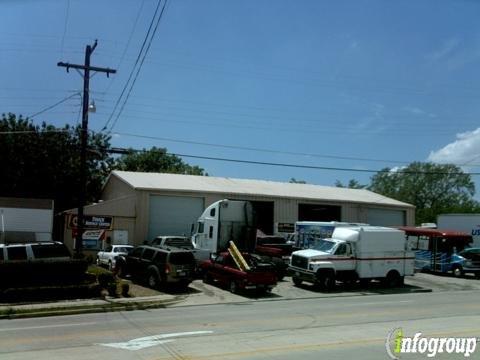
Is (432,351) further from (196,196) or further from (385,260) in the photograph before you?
(196,196)

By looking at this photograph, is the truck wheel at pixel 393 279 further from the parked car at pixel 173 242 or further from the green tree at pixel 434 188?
the green tree at pixel 434 188

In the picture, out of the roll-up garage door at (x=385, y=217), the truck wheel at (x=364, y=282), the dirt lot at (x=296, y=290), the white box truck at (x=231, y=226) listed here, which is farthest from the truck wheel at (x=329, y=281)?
the roll-up garage door at (x=385, y=217)

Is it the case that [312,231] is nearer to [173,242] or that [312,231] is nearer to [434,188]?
[173,242]

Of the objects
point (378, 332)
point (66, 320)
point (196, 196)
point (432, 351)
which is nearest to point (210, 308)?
point (66, 320)

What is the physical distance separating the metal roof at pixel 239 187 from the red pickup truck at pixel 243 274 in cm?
1218

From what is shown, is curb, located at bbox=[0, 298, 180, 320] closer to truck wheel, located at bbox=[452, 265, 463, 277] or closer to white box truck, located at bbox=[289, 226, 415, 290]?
white box truck, located at bbox=[289, 226, 415, 290]

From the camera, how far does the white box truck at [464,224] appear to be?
39156 millimetres

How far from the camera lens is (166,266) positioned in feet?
79.2

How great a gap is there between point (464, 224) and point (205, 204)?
18.1 metres

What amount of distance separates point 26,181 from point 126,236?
14.4 m

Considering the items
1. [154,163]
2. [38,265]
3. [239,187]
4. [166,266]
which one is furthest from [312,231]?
[154,163]

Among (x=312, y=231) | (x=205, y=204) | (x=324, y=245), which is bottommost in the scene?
(x=324, y=245)

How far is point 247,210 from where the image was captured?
2967 cm

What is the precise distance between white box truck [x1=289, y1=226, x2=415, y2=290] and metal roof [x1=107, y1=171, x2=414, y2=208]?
12849 mm
